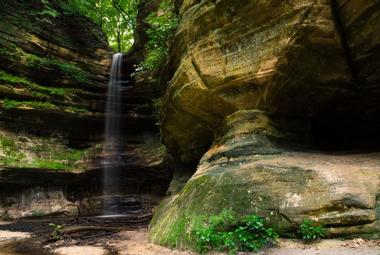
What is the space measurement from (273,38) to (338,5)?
4.42 feet

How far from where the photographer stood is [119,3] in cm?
2358

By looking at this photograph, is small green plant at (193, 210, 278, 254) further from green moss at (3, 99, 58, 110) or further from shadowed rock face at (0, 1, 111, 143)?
shadowed rock face at (0, 1, 111, 143)

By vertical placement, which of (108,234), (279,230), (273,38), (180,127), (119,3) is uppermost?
(119,3)

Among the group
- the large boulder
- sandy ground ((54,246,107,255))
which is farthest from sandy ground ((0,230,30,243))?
the large boulder

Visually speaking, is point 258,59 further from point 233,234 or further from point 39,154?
point 39,154

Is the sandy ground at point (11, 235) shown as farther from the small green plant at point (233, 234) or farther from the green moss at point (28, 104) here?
the green moss at point (28, 104)

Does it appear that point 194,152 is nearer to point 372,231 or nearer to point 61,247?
point 61,247

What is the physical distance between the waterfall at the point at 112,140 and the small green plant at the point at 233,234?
11247 millimetres

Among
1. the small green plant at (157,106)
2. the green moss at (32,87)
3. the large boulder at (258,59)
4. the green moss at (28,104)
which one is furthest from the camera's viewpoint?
the green moss at (32,87)

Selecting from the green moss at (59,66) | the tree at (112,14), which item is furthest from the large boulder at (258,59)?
the tree at (112,14)

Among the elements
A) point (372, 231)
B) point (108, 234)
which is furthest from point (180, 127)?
point (372, 231)

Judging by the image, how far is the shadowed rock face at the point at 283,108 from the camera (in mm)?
6352

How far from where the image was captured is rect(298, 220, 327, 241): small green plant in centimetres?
583

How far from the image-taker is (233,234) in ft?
20.9
